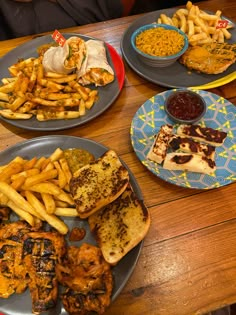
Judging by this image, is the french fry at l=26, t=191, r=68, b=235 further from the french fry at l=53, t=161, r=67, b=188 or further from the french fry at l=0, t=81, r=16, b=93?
the french fry at l=0, t=81, r=16, b=93

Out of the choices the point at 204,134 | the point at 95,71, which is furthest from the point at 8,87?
the point at 204,134

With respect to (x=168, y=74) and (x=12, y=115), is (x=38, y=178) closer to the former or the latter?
(x=12, y=115)

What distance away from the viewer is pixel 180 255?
1.77m

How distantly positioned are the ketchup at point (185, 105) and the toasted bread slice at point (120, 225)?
2.56ft

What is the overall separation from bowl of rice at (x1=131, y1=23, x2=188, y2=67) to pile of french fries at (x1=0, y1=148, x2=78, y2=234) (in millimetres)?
1251

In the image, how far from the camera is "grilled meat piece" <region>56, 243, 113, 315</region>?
1441mm

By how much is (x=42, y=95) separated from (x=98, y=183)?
0.92 m

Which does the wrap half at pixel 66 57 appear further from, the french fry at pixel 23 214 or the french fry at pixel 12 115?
the french fry at pixel 23 214

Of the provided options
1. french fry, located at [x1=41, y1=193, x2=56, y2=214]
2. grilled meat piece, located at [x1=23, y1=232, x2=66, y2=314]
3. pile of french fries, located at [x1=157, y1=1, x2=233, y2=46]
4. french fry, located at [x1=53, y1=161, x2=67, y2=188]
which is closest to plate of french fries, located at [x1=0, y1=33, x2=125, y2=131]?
Answer: french fry, located at [x1=53, y1=161, x2=67, y2=188]

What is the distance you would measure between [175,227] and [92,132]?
921mm

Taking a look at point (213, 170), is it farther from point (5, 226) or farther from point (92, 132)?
point (5, 226)

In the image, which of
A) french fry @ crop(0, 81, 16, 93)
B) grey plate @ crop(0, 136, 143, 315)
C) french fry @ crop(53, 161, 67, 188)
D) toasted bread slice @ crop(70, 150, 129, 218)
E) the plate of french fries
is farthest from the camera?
french fry @ crop(0, 81, 16, 93)

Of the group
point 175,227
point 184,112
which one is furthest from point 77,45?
point 175,227

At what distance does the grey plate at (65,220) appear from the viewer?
5.07ft
